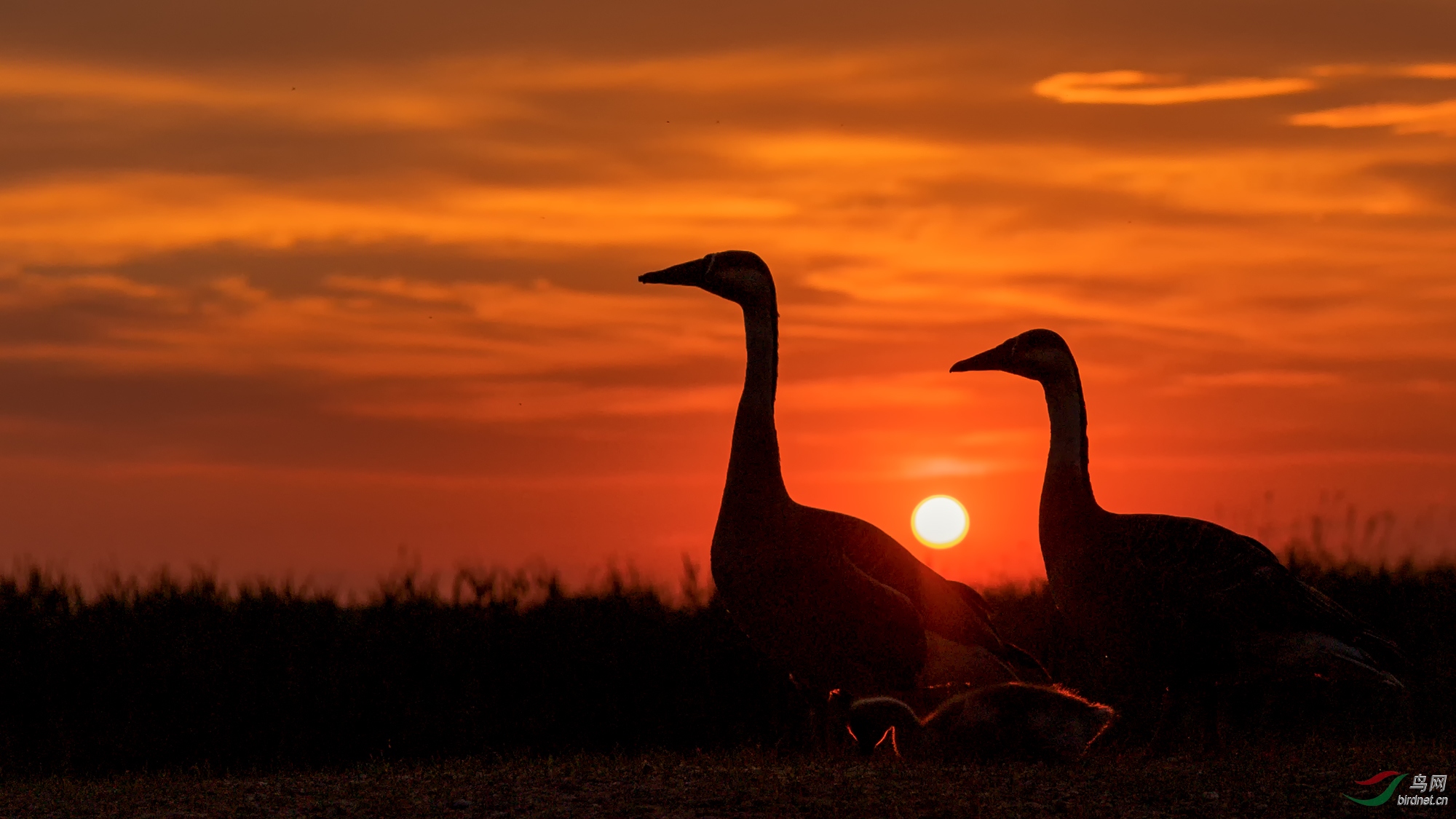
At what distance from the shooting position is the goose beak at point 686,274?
10742mm

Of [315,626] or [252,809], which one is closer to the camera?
[252,809]

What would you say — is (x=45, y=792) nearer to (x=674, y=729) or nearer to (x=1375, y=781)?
(x=674, y=729)

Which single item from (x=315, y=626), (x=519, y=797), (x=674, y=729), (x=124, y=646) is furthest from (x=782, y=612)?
(x=124, y=646)

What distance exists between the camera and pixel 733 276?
1062 cm

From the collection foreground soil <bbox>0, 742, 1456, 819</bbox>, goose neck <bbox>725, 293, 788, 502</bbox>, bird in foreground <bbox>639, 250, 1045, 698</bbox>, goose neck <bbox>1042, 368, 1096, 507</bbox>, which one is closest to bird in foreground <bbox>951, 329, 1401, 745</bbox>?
goose neck <bbox>1042, 368, 1096, 507</bbox>

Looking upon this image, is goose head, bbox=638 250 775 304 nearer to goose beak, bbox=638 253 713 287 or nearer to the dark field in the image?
goose beak, bbox=638 253 713 287

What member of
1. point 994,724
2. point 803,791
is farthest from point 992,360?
point 803,791

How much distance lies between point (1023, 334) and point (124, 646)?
782cm

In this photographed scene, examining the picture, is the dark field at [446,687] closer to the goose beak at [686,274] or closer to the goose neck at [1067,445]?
the goose neck at [1067,445]

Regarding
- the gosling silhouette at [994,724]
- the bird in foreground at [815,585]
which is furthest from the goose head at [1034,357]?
the gosling silhouette at [994,724]

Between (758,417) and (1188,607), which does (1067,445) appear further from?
(758,417)

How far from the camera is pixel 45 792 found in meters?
9.77

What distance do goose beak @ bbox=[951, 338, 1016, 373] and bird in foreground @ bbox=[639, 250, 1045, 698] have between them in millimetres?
1468

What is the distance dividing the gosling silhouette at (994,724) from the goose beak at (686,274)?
3.14 metres
